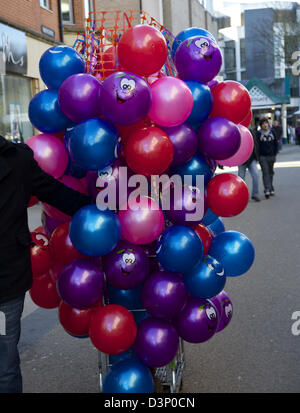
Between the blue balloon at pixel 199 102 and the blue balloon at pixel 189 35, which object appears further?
the blue balloon at pixel 189 35

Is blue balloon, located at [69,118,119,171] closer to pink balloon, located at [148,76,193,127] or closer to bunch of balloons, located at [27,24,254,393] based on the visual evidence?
bunch of balloons, located at [27,24,254,393]

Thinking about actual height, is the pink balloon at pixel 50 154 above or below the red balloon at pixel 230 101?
below

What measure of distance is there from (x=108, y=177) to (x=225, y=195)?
0.73m

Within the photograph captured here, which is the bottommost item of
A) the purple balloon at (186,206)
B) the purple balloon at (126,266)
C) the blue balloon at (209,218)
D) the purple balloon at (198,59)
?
the purple balloon at (126,266)

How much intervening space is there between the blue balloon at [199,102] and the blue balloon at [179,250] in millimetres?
663

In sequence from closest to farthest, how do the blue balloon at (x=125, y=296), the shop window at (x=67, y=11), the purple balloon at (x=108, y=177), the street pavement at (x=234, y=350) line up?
the purple balloon at (x=108, y=177) → the blue balloon at (x=125, y=296) → the street pavement at (x=234, y=350) → the shop window at (x=67, y=11)

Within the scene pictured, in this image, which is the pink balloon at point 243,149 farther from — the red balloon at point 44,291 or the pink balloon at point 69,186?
the red balloon at point 44,291

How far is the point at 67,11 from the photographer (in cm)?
1684

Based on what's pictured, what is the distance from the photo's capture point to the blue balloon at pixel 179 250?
281 centimetres

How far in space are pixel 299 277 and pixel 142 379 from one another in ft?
11.3

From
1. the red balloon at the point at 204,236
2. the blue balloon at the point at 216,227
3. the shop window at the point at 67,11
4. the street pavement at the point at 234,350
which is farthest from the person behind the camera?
the shop window at the point at 67,11

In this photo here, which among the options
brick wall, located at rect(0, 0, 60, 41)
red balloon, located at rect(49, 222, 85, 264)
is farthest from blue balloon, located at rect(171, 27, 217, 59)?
brick wall, located at rect(0, 0, 60, 41)

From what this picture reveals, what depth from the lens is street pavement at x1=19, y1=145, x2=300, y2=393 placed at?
3588 millimetres

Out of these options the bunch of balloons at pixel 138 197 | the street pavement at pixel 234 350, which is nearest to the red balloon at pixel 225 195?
the bunch of balloons at pixel 138 197
